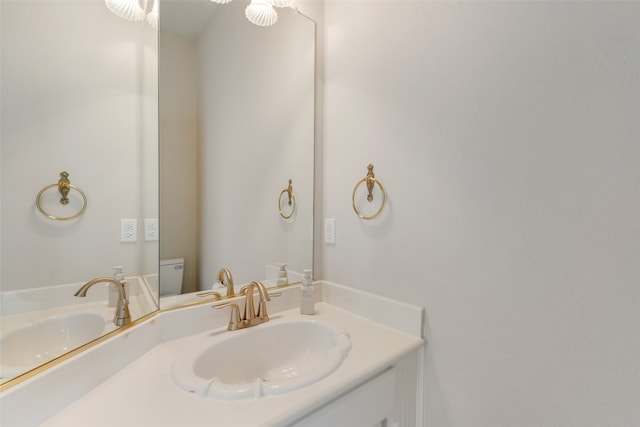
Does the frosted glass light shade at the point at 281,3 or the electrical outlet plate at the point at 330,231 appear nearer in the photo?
the frosted glass light shade at the point at 281,3

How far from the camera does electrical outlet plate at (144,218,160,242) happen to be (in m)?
0.95

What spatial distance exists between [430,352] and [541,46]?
979mm

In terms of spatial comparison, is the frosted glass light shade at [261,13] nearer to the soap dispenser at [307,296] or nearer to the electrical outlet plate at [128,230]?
the electrical outlet plate at [128,230]

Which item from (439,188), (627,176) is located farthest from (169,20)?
(627,176)

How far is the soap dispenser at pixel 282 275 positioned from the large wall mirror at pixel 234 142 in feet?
0.06

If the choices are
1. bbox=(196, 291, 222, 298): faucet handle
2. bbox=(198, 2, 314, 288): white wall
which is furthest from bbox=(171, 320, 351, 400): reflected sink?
bbox=(198, 2, 314, 288): white wall

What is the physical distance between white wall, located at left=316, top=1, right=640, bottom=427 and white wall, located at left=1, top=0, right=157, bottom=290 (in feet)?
2.76

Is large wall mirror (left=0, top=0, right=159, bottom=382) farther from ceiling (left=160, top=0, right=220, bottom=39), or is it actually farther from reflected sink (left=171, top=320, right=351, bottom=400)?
reflected sink (left=171, top=320, right=351, bottom=400)

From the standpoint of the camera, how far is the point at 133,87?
913mm

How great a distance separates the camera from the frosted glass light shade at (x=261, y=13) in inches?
46.7

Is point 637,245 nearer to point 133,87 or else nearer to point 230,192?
point 230,192

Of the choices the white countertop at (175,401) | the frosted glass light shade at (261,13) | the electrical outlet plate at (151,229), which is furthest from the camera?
the frosted glass light shade at (261,13)

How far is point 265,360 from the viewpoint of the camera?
A: 1017 mm

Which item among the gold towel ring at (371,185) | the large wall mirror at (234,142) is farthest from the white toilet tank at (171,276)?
the gold towel ring at (371,185)
